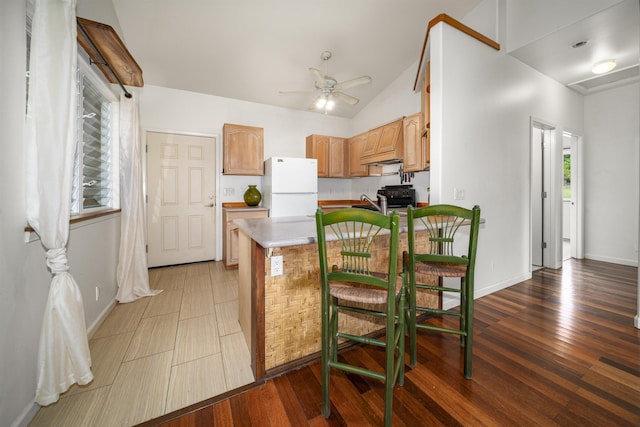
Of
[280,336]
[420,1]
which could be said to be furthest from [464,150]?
[280,336]

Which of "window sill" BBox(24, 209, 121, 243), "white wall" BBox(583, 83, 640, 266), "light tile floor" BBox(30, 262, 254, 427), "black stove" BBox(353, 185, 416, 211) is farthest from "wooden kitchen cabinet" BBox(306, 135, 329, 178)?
"white wall" BBox(583, 83, 640, 266)

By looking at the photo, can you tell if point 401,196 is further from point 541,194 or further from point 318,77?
point 318,77

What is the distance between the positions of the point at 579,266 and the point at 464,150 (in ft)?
10.4

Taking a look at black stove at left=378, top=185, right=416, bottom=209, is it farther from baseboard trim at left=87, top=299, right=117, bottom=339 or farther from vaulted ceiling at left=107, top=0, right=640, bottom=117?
baseboard trim at left=87, top=299, right=117, bottom=339

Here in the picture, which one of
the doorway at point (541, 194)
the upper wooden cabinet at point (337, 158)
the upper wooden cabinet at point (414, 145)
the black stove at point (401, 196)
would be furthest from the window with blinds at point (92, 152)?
the doorway at point (541, 194)

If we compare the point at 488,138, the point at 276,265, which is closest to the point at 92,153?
the point at 276,265

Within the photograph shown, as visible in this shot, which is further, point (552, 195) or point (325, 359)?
point (552, 195)

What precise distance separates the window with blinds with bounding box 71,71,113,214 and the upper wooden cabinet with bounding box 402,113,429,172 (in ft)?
11.5

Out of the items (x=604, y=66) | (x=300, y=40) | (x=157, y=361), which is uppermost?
(x=300, y=40)

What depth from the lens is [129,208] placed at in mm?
2621

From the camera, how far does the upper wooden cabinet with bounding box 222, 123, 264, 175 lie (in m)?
3.98

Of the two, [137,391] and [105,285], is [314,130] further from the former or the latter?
[137,391]

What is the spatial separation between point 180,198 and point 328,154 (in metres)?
2.72

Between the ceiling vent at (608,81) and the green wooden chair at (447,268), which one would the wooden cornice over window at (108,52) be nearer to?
the green wooden chair at (447,268)
